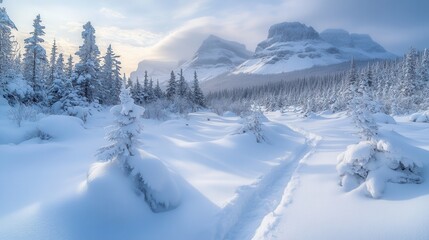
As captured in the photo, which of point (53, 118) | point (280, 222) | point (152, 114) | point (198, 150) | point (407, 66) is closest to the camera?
point (280, 222)

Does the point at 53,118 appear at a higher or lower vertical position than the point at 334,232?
higher

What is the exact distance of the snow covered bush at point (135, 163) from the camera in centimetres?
825

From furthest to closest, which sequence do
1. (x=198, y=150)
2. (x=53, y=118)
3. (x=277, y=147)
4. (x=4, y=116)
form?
1. (x=4, y=116)
2. (x=277, y=147)
3. (x=53, y=118)
4. (x=198, y=150)

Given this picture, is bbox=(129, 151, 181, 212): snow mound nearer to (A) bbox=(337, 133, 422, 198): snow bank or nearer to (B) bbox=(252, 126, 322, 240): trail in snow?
(B) bbox=(252, 126, 322, 240): trail in snow

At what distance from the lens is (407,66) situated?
59875 mm

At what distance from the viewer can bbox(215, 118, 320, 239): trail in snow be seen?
26.8 ft

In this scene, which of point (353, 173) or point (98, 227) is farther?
point (353, 173)

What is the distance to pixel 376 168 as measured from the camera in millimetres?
8875

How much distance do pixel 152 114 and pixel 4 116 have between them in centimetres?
1792

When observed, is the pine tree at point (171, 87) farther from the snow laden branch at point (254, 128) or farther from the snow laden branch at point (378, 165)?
the snow laden branch at point (378, 165)

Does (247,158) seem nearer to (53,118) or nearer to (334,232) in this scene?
(334,232)

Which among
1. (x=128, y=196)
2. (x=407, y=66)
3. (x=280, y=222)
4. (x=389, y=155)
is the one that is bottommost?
(x=280, y=222)

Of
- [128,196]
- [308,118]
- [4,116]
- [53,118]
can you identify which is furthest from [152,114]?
[128,196]

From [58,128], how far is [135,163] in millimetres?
10463
